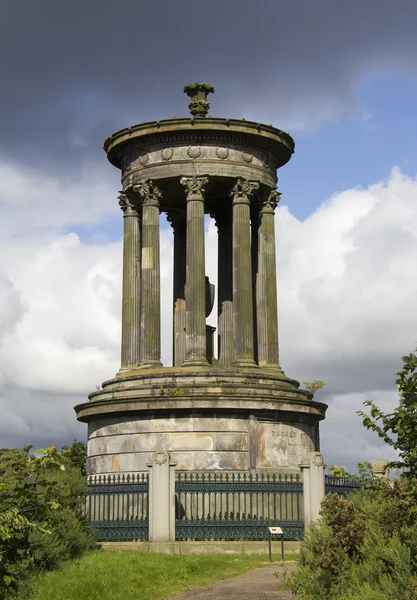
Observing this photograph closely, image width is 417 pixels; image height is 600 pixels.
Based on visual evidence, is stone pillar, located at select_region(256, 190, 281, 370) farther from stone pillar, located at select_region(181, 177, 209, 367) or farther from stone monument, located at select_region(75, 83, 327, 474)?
stone pillar, located at select_region(181, 177, 209, 367)

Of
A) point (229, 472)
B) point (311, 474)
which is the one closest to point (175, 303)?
point (229, 472)

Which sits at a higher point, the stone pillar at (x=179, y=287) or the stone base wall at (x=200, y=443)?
the stone pillar at (x=179, y=287)

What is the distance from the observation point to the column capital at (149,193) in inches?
1467

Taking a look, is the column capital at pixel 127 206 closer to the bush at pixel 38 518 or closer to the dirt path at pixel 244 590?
the bush at pixel 38 518

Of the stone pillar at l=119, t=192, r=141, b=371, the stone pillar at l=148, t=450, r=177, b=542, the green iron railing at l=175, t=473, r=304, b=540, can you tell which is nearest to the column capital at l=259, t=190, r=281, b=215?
the stone pillar at l=119, t=192, r=141, b=371

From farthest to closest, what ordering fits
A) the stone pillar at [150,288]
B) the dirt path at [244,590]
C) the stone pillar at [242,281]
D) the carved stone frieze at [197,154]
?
the carved stone frieze at [197,154]
the stone pillar at [150,288]
the stone pillar at [242,281]
the dirt path at [244,590]

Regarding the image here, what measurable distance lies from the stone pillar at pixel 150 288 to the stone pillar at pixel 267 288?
13.1 ft

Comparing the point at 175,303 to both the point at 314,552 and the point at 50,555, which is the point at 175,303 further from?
the point at 314,552

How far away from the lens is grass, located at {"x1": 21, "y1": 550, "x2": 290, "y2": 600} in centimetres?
2241

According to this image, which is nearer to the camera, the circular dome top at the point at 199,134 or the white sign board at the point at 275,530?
the white sign board at the point at 275,530

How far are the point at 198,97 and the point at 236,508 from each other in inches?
671

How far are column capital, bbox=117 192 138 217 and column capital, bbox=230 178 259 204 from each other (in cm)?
401

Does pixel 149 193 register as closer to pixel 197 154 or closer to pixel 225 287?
pixel 197 154

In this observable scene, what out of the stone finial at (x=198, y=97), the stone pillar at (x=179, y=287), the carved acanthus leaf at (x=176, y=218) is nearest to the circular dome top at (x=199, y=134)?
the stone finial at (x=198, y=97)
